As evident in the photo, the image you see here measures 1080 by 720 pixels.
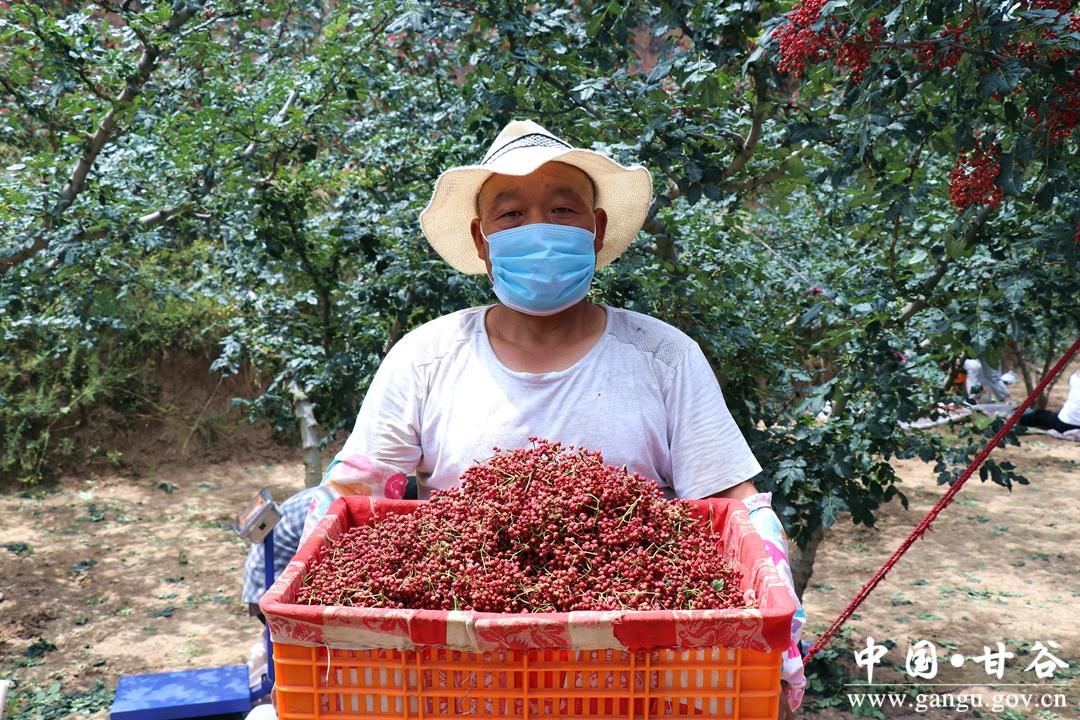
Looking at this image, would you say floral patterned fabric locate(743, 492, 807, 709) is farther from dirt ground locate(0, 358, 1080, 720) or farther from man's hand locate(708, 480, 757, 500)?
dirt ground locate(0, 358, 1080, 720)

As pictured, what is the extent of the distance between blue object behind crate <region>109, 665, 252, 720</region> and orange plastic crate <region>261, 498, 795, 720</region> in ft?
8.94

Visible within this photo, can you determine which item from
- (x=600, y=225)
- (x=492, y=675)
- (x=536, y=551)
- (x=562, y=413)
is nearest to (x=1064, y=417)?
(x=600, y=225)

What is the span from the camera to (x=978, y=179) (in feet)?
8.98

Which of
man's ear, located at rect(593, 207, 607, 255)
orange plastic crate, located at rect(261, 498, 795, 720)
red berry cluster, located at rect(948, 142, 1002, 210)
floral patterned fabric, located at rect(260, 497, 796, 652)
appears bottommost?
orange plastic crate, located at rect(261, 498, 795, 720)

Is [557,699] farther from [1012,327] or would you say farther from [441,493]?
[1012,327]

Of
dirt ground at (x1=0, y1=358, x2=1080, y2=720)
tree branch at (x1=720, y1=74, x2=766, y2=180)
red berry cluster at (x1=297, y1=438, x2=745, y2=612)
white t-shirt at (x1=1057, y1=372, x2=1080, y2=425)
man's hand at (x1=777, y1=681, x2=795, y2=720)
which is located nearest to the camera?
red berry cluster at (x1=297, y1=438, x2=745, y2=612)

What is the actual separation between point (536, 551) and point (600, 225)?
1.03 m

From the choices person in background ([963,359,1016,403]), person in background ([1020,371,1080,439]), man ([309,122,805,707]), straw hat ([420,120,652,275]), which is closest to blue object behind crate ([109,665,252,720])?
man ([309,122,805,707])

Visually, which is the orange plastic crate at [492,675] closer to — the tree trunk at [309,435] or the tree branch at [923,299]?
the tree branch at [923,299]

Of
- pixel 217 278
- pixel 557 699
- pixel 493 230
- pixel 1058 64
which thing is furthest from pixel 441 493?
pixel 217 278

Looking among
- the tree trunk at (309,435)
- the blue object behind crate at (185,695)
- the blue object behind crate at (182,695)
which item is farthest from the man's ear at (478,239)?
Answer: the tree trunk at (309,435)

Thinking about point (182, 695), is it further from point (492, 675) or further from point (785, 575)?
point (785, 575)

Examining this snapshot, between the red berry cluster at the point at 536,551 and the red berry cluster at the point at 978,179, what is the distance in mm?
1549

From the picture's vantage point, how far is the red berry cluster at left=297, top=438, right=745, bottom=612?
4.83 feet
